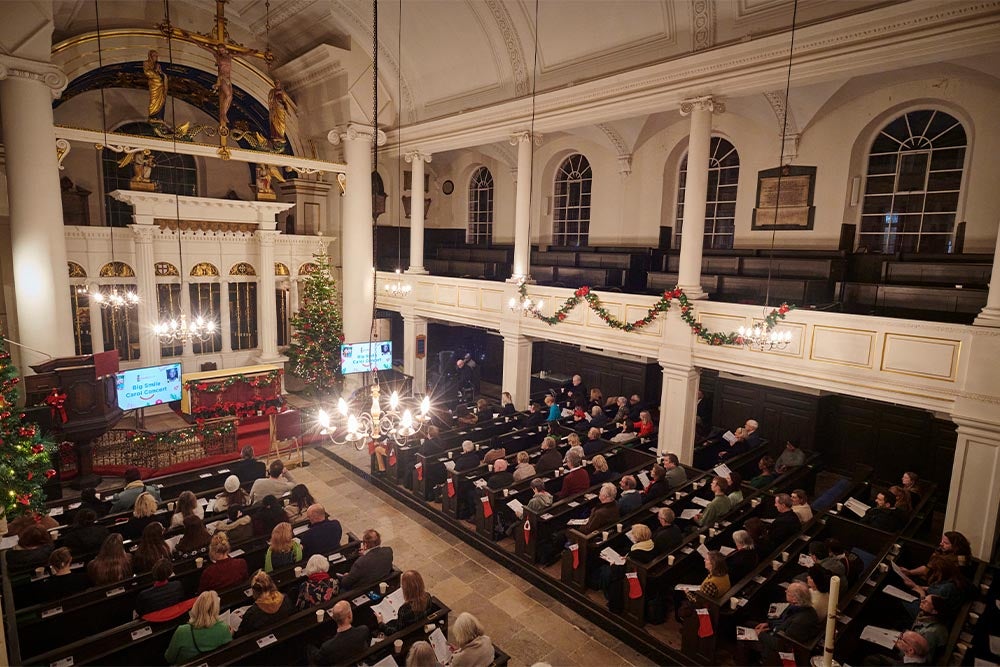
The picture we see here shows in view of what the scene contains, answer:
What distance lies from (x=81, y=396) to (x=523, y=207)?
885 centimetres

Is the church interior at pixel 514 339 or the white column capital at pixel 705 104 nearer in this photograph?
the church interior at pixel 514 339

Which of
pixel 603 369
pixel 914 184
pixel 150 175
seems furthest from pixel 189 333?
pixel 914 184

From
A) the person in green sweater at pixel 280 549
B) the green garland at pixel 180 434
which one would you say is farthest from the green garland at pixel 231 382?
the person in green sweater at pixel 280 549

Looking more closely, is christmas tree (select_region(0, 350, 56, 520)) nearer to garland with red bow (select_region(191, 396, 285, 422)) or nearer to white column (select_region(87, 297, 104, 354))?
garland with red bow (select_region(191, 396, 285, 422))

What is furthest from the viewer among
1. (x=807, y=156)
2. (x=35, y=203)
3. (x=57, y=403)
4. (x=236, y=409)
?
(x=236, y=409)

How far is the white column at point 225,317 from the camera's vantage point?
14633 millimetres

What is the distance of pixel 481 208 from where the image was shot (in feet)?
61.1

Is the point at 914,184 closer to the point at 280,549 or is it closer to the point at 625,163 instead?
the point at 625,163

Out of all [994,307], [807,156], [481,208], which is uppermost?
[807,156]

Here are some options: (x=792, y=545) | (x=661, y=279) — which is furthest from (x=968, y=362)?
(x=661, y=279)

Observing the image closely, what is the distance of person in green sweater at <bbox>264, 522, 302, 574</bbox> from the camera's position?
6.21 meters

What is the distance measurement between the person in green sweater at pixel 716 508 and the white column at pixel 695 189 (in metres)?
3.35

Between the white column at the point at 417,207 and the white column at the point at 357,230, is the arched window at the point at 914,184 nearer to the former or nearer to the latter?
the white column at the point at 417,207

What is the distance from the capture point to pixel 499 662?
16.3ft
